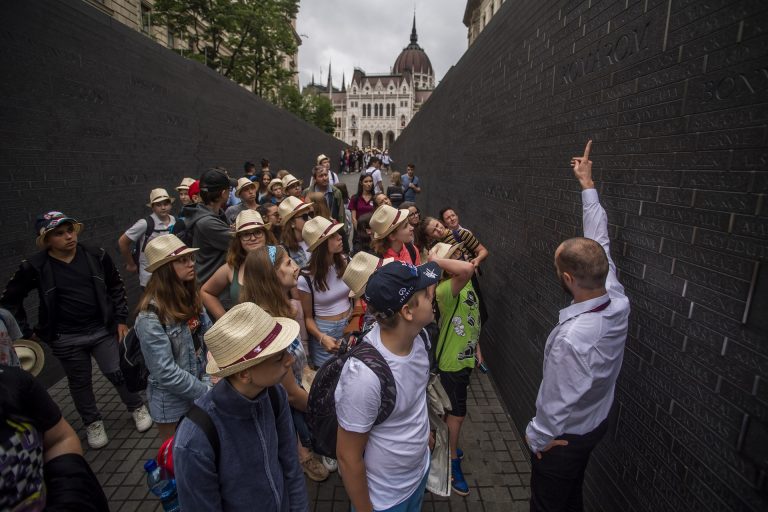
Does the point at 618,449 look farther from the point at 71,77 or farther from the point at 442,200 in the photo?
the point at 442,200

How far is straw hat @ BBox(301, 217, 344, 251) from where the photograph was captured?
365cm

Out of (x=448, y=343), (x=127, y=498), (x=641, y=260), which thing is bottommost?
Answer: (x=127, y=498)

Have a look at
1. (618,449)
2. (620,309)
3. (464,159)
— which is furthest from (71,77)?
(618,449)

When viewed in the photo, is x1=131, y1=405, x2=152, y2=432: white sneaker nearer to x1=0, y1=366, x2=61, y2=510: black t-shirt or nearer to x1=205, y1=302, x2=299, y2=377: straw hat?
x1=0, y1=366, x2=61, y2=510: black t-shirt

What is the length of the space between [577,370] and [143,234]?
5.17 metres

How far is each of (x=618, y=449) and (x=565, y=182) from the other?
197cm

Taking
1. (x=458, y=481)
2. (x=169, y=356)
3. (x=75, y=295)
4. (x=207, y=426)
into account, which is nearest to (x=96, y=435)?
(x=75, y=295)

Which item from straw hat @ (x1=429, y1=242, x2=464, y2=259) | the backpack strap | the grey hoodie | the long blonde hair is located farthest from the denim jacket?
straw hat @ (x1=429, y1=242, x2=464, y2=259)

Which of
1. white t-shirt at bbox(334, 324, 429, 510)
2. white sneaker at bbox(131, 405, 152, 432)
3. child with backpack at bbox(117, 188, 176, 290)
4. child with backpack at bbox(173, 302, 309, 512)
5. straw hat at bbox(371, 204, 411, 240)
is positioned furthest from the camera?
child with backpack at bbox(117, 188, 176, 290)

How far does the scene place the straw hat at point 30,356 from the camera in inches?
111

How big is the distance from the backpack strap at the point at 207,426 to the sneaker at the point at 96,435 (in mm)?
3083

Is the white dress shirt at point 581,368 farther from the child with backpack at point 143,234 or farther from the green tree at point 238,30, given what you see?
the green tree at point 238,30

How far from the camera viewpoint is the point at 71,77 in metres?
5.18

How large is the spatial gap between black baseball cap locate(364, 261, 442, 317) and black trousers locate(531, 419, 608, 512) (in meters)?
1.27
